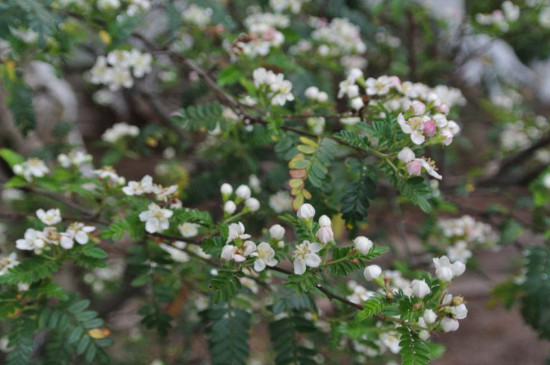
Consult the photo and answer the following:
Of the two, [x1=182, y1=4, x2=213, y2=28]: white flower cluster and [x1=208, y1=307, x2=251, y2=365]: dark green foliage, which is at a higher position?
[x1=182, y1=4, x2=213, y2=28]: white flower cluster

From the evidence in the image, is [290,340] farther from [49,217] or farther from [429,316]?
[49,217]

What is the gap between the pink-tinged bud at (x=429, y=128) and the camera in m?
0.96

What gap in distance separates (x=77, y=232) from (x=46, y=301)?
10.1 inches

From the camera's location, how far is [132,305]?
3654mm

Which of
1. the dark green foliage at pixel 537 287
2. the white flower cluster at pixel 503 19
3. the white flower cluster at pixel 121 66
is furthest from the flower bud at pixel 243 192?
the white flower cluster at pixel 503 19

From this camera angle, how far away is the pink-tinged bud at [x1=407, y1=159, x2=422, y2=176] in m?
0.95

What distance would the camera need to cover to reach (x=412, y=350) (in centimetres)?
86

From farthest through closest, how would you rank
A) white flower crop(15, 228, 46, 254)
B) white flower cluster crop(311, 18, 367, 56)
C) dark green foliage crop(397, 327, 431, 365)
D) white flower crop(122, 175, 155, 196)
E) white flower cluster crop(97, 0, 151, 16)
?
white flower cluster crop(311, 18, 367, 56) < white flower cluster crop(97, 0, 151, 16) < white flower crop(122, 175, 155, 196) < white flower crop(15, 228, 46, 254) < dark green foliage crop(397, 327, 431, 365)

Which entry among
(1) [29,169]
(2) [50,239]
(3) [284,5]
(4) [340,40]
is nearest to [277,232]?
(2) [50,239]

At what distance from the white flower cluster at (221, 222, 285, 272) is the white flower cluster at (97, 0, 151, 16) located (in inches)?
38.5

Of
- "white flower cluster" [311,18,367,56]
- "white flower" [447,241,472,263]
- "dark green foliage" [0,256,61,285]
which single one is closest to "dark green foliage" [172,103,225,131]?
"dark green foliage" [0,256,61,285]

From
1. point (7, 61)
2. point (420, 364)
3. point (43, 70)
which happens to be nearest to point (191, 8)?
point (7, 61)

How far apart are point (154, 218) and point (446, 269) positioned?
0.62 m

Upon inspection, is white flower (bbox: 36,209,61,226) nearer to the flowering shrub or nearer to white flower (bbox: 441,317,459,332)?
the flowering shrub
